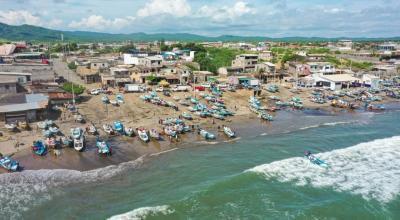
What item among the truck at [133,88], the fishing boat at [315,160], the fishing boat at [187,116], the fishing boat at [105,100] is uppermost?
the truck at [133,88]

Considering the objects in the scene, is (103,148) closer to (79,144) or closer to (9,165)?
(79,144)

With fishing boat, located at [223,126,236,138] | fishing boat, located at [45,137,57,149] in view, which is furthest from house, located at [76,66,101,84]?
fishing boat, located at [223,126,236,138]

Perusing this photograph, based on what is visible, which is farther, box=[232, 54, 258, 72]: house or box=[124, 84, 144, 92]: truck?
box=[232, 54, 258, 72]: house

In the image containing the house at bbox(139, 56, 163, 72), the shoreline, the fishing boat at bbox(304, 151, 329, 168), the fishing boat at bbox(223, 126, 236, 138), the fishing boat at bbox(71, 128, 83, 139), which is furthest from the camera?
the house at bbox(139, 56, 163, 72)

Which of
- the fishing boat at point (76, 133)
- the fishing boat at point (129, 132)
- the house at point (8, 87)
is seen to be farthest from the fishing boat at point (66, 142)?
the house at point (8, 87)

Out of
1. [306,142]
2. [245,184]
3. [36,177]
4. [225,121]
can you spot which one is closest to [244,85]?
[225,121]

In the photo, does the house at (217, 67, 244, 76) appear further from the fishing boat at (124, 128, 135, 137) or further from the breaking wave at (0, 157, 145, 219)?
the breaking wave at (0, 157, 145, 219)

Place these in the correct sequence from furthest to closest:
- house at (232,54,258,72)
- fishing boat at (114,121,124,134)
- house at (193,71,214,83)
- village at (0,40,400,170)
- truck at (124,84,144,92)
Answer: house at (232,54,258,72), house at (193,71,214,83), truck at (124,84,144,92), fishing boat at (114,121,124,134), village at (0,40,400,170)

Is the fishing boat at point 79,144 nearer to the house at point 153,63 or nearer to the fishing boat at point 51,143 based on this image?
the fishing boat at point 51,143
